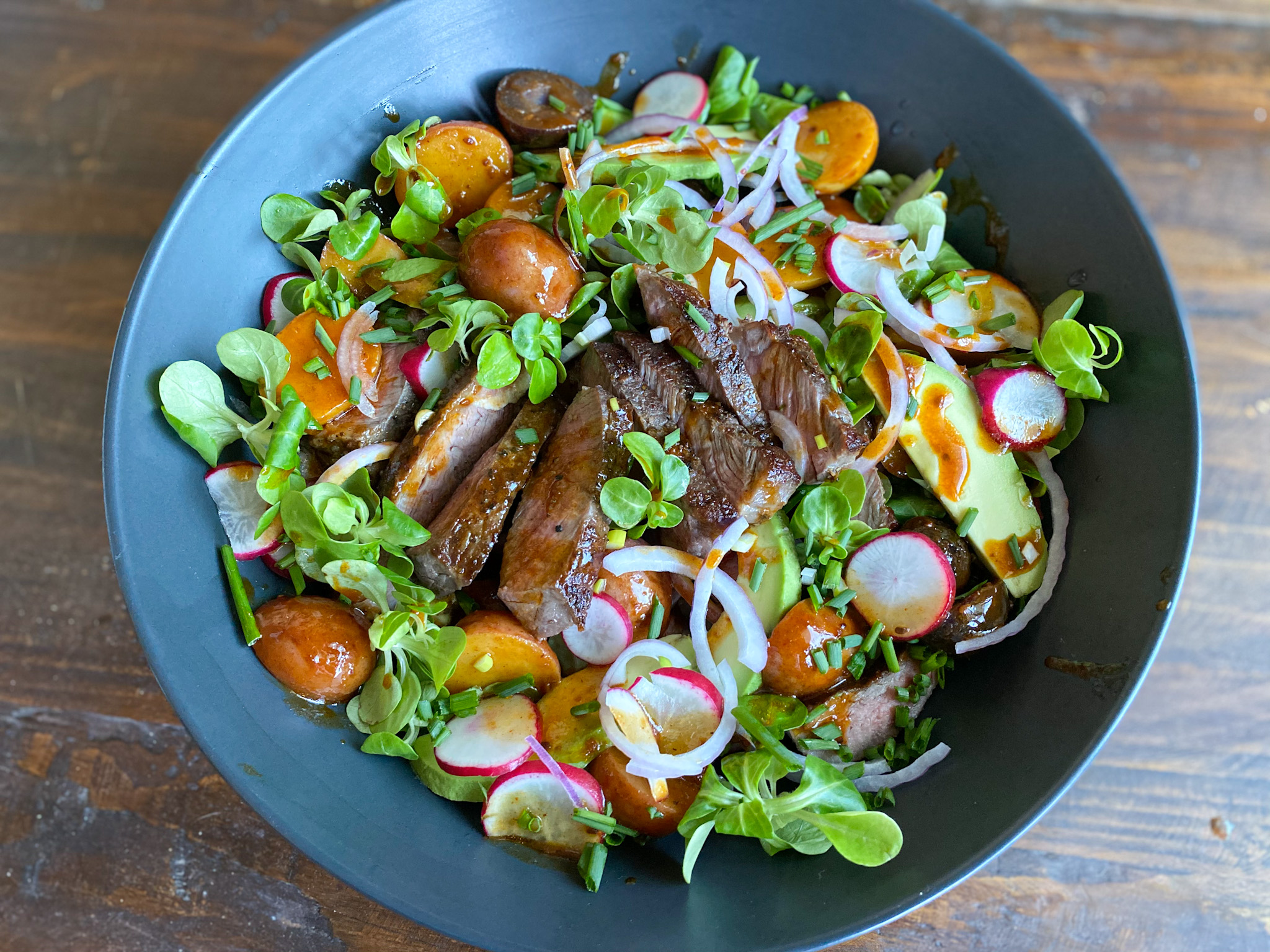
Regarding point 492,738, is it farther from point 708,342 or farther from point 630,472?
point 708,342

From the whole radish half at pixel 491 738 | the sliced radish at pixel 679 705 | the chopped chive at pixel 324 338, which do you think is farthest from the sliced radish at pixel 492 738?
the chopped chive at pixel 324 338

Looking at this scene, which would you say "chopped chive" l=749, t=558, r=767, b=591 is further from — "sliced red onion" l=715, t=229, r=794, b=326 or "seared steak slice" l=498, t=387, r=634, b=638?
"sliced red onion" l=715, t=229, r=794, b=326

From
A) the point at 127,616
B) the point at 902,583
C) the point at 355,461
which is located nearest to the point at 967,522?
the point at 902,583

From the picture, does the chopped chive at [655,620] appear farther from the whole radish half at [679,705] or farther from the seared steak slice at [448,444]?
the seared steak slice at [448,444]

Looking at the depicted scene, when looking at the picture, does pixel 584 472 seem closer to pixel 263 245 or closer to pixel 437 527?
pixel 437 527

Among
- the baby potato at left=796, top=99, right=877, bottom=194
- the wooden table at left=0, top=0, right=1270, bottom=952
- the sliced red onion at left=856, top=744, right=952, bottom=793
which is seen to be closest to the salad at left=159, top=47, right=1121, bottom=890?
the sliced red onion at left=856, top=744, right=952, bottom=793

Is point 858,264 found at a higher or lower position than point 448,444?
higher

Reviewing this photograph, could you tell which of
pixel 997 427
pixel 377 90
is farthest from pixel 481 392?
pixel 997 427

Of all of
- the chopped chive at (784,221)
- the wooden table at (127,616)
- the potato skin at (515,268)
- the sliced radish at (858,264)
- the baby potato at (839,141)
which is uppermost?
the baby potato at (839,141)
